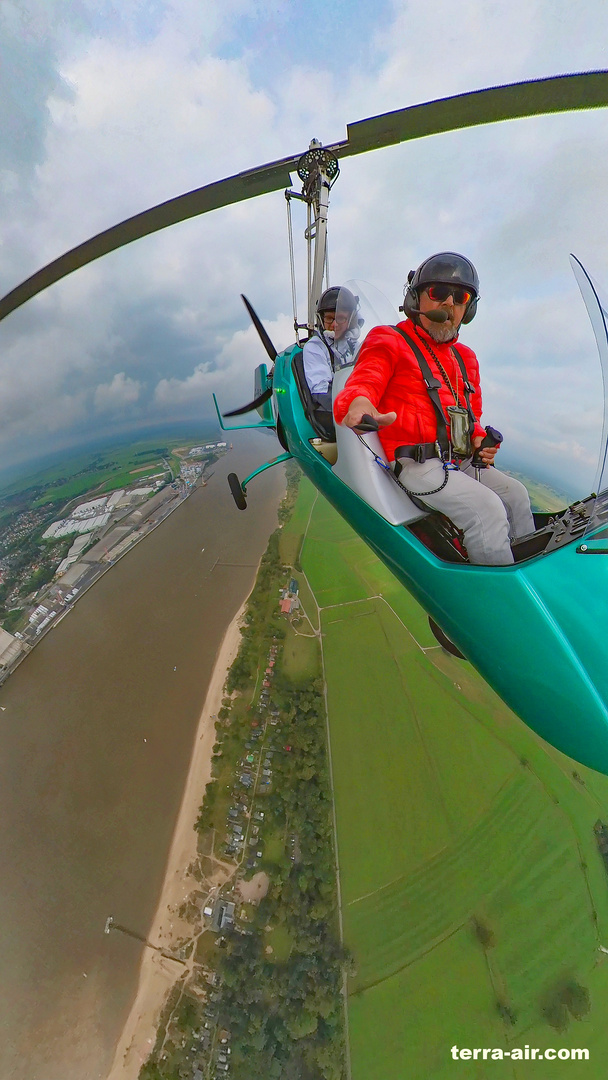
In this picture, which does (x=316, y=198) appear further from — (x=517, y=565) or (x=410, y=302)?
(x=517, y=565)

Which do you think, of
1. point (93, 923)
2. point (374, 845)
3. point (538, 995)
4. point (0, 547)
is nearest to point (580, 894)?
point (538, 995)

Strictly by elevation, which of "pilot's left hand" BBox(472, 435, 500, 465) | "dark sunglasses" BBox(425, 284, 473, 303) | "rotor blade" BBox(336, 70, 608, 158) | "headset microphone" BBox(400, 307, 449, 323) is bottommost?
"pilot's left hand" BBox(472, 435, 500, 465)

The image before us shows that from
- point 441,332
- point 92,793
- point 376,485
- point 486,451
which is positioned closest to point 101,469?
point 92,793

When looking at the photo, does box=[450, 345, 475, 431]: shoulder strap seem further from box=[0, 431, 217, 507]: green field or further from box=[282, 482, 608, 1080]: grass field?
box=[0, 431, 217, 507]: green field

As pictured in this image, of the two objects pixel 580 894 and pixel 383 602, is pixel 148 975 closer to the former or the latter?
pixel 580 894

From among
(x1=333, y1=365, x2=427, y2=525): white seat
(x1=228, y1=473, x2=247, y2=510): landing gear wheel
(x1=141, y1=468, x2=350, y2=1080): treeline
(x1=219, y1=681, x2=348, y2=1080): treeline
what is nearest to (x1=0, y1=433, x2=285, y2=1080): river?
(x1=141, y1=468, x2=350, y2=1080): treeline

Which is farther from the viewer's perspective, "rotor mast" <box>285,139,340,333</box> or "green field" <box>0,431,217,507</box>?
"green field" <box>0,431,217,507</box>
